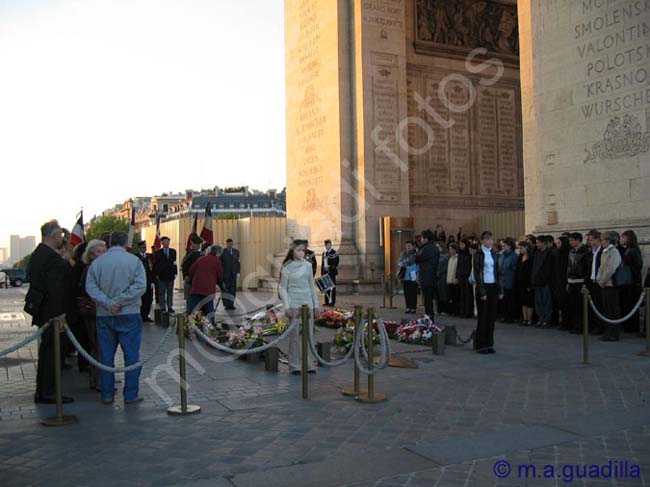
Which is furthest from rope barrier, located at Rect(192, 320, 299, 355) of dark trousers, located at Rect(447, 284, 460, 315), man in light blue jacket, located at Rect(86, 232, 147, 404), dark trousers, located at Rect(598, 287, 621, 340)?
dark trousers, located at Rect(447, 284, 460, 315)

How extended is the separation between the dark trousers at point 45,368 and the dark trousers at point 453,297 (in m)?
9.83

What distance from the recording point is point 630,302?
1085 cm

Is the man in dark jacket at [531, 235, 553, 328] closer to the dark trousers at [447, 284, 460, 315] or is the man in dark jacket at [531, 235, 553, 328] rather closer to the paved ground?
the dark trousers at [447, 284, 460, 315]

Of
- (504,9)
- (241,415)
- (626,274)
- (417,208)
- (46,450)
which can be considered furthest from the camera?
(504,9)

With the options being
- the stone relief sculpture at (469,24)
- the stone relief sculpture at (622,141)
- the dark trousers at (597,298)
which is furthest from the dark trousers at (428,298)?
the stone relief sculpture at (469,24)

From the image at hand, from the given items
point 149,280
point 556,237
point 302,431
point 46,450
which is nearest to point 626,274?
point 556,237

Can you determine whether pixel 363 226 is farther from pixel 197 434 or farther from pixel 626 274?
pixel 197 434

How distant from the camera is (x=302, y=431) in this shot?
5.48 metres

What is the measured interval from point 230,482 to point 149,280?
1081 cm

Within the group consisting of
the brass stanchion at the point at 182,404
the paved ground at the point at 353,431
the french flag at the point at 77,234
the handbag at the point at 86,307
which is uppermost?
the french flag at the point at 77,234

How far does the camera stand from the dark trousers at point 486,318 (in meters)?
9.34

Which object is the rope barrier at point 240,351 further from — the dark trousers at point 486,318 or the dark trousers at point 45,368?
the dark trousers at point 486,318

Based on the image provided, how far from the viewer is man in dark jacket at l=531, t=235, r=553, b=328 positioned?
1201 cm

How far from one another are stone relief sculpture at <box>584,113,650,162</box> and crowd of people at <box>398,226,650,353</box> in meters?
A: 1.58
